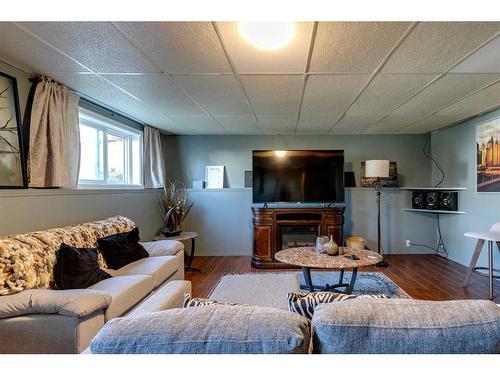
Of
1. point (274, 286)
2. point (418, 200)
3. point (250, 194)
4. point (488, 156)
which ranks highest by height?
point (488, 156)

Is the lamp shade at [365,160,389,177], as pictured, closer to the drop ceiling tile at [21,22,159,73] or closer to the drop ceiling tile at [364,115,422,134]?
the drop ceiling tile at [364,115,422,134]

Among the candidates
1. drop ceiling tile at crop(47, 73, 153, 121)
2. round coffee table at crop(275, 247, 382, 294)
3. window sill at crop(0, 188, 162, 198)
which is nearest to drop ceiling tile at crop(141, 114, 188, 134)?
drop ceiling tile at crop(47, 73, 153, 121)

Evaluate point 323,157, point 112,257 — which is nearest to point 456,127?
point 323,157

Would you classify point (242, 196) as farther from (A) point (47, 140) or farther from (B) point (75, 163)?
(A) point (47, 140)

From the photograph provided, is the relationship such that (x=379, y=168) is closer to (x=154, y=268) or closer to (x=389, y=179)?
→ (x=389, y=179)

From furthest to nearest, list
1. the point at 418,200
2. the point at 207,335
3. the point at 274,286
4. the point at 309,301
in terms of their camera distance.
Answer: the point at 418,200 → the point at 274,286 → the point at 309,301 → the point at 207,335

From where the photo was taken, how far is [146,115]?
3.78m

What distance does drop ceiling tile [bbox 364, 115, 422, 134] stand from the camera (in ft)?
12.9

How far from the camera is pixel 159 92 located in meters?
2.85

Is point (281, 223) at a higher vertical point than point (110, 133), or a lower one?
lower

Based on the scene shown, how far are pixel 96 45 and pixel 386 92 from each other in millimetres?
2596

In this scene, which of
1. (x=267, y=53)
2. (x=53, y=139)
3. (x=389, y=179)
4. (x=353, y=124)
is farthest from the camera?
(x=389, y=179)

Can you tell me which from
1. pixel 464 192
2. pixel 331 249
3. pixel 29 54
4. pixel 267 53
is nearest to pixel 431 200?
pixel 464 192

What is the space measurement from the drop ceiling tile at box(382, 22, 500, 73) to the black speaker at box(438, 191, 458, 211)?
2841 millimetres
